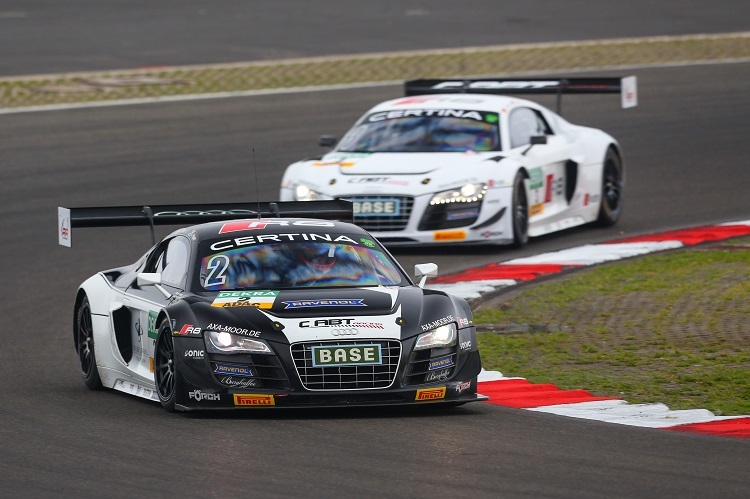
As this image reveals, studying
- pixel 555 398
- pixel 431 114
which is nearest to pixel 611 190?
pixel 431 114

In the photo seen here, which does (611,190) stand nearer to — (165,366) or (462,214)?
(462,214)

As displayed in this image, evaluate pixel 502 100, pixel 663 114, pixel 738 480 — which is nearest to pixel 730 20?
pixel 663 114

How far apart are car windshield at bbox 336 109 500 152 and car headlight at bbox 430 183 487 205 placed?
0.78 metres

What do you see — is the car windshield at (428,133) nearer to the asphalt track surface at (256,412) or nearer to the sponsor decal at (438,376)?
the asphalt track surface at (256,412)

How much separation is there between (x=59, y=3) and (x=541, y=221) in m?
20.4

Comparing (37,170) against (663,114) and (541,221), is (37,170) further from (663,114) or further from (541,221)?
(663,114)

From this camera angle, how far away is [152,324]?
31.3 ft

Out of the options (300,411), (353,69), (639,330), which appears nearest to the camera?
(300,411)

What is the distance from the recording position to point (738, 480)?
7.15 metres

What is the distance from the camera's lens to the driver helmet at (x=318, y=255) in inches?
380

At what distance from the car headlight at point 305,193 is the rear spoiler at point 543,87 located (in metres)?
3.26

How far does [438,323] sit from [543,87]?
9.37 meters

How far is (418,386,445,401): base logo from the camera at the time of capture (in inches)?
350

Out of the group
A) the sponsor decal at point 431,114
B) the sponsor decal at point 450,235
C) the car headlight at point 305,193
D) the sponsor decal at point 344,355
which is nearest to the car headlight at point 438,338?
the sponsor decal at point 344,355
